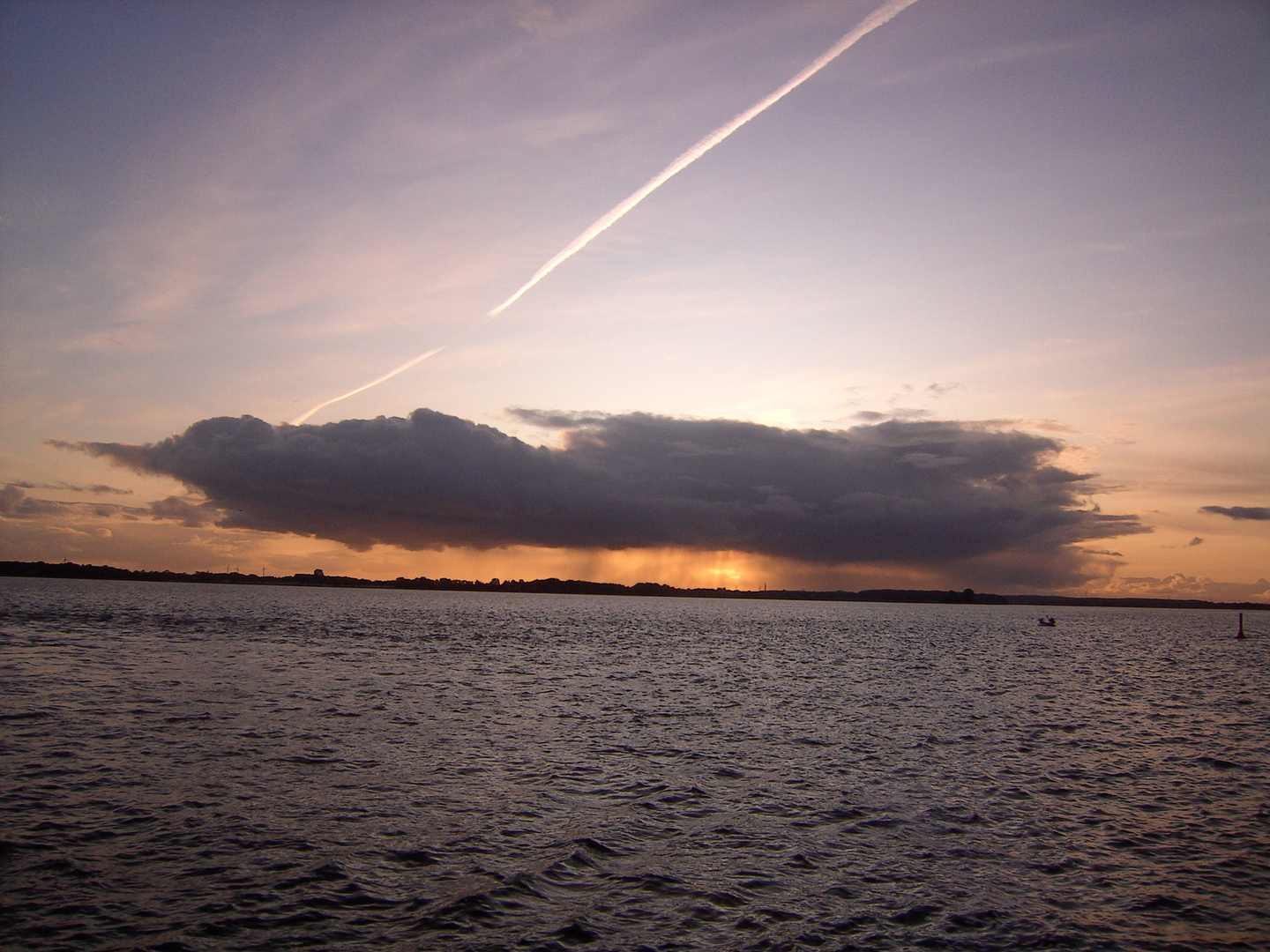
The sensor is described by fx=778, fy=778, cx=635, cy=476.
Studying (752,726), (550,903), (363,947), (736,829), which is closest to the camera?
(363,947)

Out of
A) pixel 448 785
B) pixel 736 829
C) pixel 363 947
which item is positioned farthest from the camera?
pixel 448 785

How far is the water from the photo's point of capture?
16.1 m

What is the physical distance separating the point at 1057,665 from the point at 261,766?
8322 centimetres

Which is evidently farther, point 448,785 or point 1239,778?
point 1239,778

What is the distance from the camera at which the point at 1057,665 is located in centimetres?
8494

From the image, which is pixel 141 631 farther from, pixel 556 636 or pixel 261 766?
pixel 261 766

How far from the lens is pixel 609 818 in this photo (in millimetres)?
23266

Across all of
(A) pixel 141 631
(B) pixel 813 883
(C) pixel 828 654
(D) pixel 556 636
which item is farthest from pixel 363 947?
(D) pixel 556 636

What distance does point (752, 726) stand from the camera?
1567 inches

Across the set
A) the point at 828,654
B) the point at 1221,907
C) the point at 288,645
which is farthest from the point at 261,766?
the point at 828,654

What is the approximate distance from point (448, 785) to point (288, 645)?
203ft

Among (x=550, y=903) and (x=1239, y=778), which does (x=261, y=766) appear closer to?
(x=550, y=903)

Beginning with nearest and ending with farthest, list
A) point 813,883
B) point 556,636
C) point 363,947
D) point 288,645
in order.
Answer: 1. point 363,947
2. point 813,883
3. point 288,645
4. point 556,636

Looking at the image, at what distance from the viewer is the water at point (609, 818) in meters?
16.1
